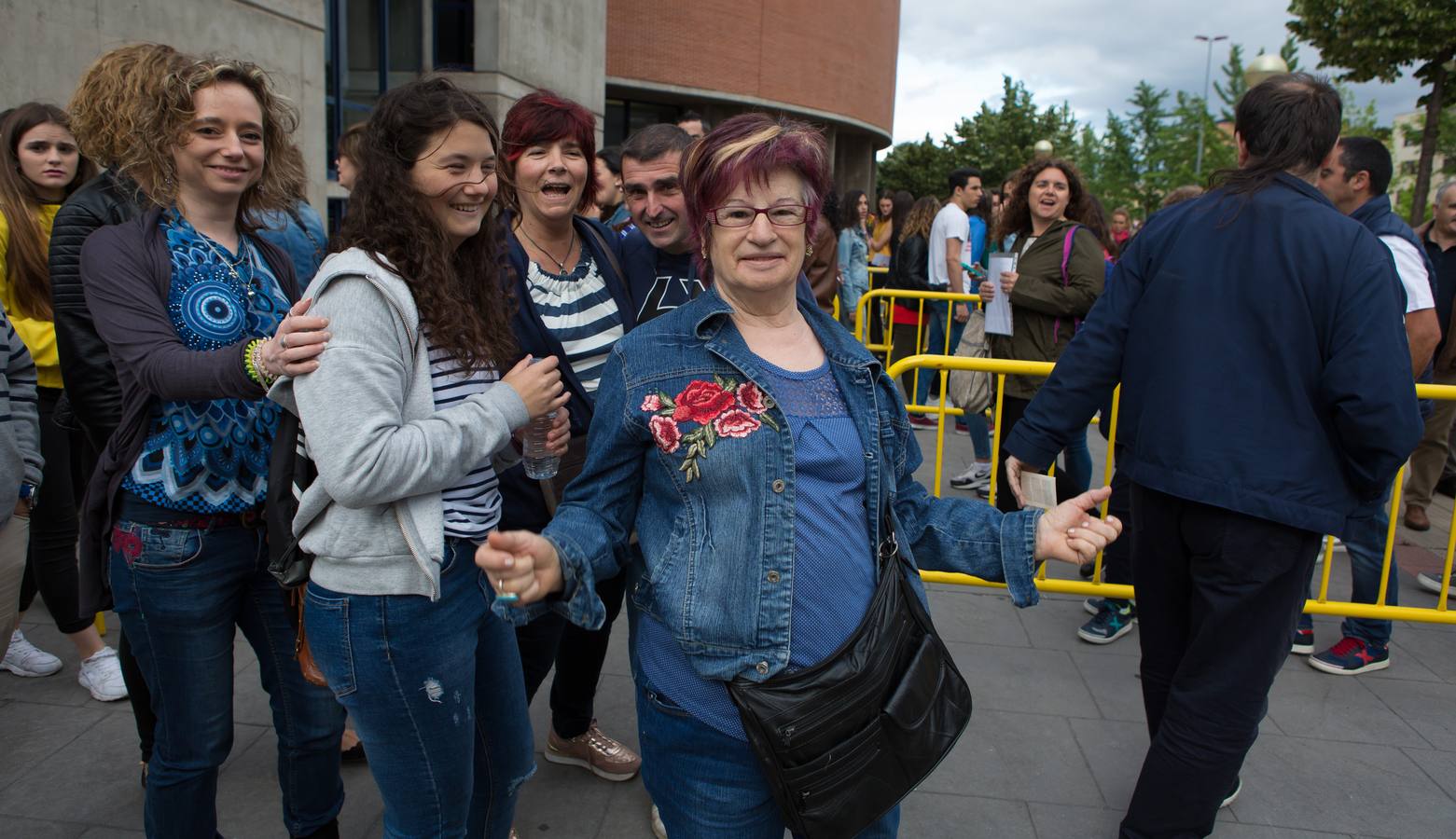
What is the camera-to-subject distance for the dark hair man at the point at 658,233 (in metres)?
2.90

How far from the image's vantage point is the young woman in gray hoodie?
179 centimetres

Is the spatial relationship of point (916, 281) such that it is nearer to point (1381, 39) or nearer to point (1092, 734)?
point (1092, 734)

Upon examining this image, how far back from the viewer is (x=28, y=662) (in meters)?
3.91

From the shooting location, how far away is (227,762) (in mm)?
3305

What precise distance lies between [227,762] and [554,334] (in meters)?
1.98

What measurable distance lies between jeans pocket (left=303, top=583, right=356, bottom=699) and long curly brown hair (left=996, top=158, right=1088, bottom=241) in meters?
4.43

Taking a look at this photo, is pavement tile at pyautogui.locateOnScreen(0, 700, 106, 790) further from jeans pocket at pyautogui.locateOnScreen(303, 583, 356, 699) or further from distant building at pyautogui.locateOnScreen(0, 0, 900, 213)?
distant building at pyautogui.locateOnScreen(0, 0, 900, 213)

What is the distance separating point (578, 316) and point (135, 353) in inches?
41.6

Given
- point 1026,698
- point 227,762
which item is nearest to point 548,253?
point 227,762

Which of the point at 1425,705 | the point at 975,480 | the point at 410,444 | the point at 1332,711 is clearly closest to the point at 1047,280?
the point at 975,480

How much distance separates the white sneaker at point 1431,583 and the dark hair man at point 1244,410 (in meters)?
3.20

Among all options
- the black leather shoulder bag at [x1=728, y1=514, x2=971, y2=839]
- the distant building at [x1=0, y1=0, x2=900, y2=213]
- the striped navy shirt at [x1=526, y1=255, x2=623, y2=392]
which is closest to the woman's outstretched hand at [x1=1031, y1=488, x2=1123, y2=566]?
the black leather shoulder bag at [x1=728, y1=514, x2=971, y2=839]

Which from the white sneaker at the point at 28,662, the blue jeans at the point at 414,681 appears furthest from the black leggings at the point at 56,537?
the blue jeans at the point at 414,681

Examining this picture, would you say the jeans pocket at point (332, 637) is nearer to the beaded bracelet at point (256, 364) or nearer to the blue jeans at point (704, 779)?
the beaded bracelet at point (256, 364)
